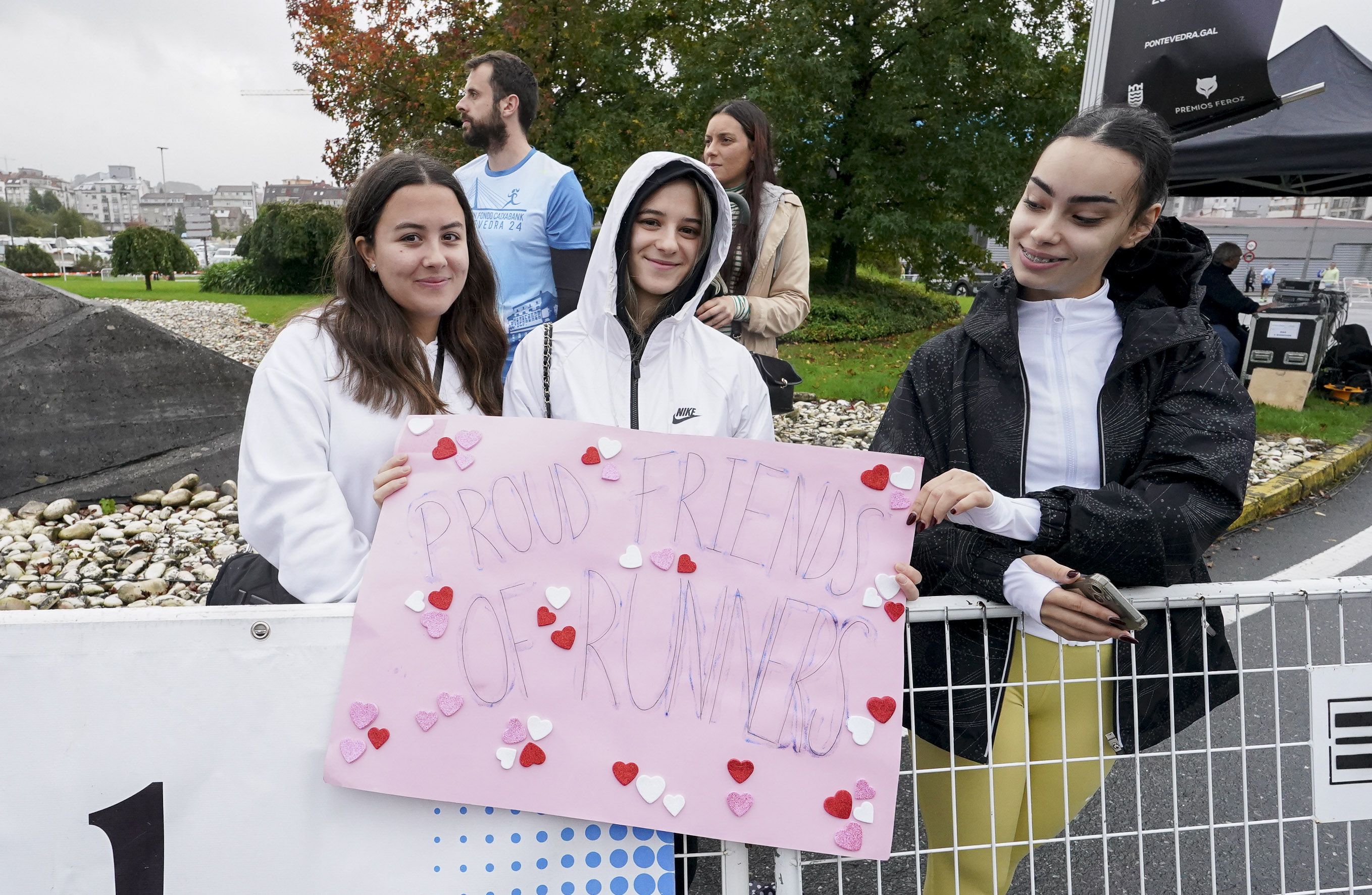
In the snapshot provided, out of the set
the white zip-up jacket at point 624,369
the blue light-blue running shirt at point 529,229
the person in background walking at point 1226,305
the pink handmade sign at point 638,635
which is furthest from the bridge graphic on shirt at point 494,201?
the person in background walking at point 1226,305

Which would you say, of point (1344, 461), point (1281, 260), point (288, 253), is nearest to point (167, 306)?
point (288, 253)

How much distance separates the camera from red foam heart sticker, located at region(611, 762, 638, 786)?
4.88 feet

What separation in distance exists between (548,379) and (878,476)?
828mm

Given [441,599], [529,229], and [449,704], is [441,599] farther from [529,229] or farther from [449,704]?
[529,229]

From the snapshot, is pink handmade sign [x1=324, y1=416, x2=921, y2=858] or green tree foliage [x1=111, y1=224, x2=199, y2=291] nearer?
pink handmade sign [x1=324, y1=416, x2=921, y2=858]

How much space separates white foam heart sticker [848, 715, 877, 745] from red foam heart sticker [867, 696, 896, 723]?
0.04ft

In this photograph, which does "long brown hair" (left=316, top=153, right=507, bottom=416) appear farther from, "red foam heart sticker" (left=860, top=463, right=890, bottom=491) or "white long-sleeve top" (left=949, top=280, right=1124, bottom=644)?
"white long-sleeve top" (left=949, top=280, right=1124, bottom=644)

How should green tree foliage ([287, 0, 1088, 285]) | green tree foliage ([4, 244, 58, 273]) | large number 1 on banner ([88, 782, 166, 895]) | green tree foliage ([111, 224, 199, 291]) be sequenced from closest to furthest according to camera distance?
large number 1 on banner ([88, 782, 166, 895]) → green tree foliage ([287, 0, 1088, 285]) → green tree foliage ([111, 224, 199, 291]) → green tree foliage ([4, 244, 58, 273])

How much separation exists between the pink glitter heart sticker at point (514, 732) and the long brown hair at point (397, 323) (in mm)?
767

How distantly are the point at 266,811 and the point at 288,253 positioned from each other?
30332mm

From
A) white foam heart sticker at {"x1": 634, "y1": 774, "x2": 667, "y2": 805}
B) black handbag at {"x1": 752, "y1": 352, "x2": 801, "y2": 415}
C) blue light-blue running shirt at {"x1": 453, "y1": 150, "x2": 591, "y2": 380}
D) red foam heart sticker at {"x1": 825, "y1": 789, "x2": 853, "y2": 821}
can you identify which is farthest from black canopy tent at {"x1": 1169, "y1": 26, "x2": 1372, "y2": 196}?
white foam heart sticker at {"x1": 634, "y1": 774, "x2": 667, "y2": 805}

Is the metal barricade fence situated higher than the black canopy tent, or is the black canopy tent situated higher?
the black canopy tent

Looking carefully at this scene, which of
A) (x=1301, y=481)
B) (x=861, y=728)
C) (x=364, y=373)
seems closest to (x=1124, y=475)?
(x=861, y=728)

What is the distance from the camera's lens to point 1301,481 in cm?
658
